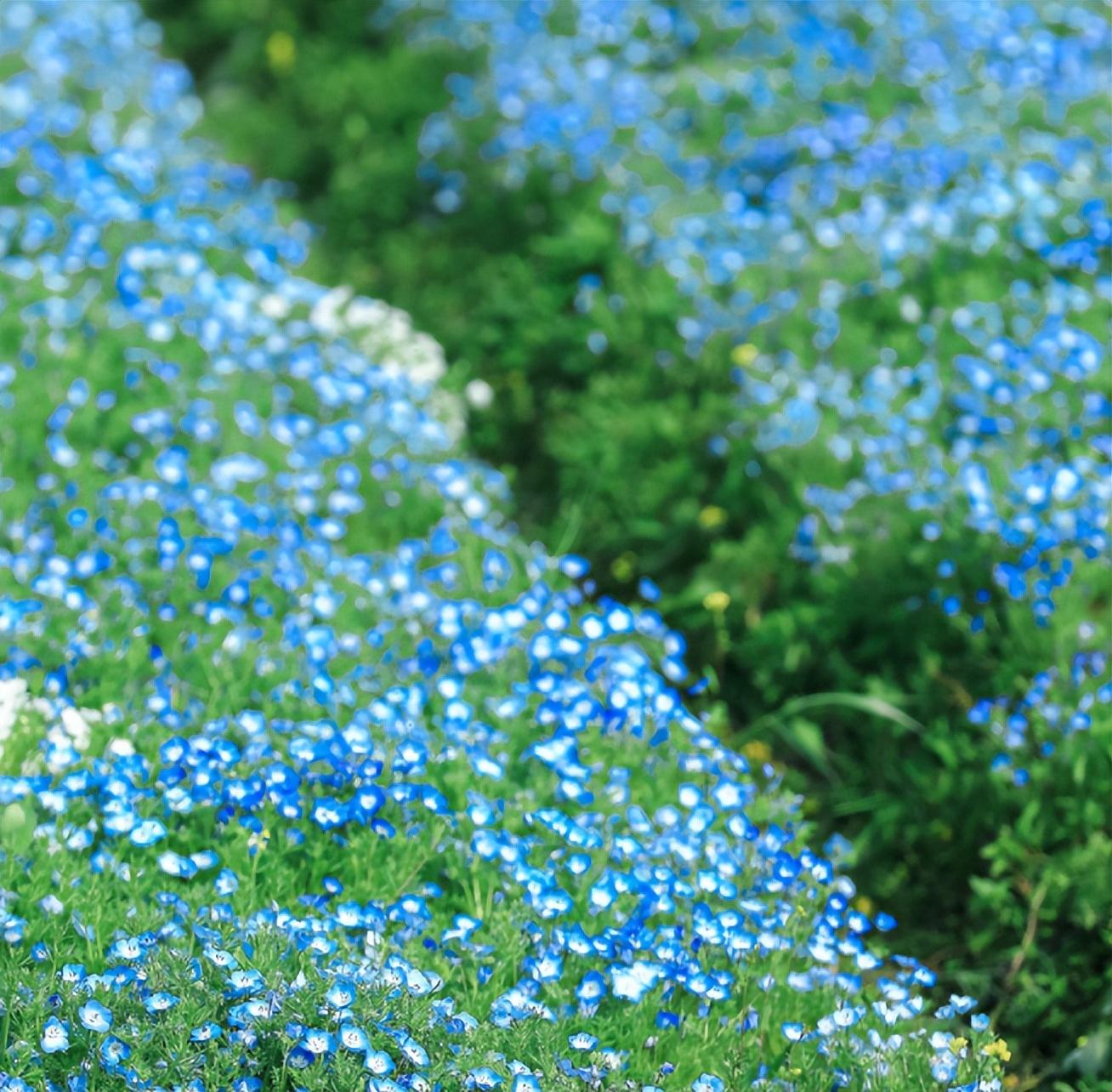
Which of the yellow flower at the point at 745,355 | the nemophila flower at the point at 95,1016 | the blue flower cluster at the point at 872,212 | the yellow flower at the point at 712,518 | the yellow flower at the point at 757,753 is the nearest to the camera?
the nemophila flower at the point at 95,1016

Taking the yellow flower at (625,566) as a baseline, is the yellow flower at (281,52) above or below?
below

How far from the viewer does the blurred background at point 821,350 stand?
4.18 metres

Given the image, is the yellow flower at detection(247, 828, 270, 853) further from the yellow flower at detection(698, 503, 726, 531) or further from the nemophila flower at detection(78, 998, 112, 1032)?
the yellow flower at detection(698, 503, 726, 531)

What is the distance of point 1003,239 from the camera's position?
5.71 meters

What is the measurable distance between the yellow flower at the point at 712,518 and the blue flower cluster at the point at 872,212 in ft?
0.71

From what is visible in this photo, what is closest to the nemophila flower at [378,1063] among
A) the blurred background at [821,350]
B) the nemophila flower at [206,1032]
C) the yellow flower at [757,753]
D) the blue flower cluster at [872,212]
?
the nemophila flower at [206,1032]

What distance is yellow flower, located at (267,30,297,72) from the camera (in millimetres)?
8273

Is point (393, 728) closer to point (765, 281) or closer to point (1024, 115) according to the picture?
point (765, 281)

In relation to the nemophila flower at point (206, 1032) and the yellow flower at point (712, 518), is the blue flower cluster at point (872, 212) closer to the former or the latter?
the yellow flower at point (712, 518)

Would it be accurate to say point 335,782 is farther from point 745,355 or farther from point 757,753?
point 745,355

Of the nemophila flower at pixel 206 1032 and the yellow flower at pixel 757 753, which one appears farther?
the yellow flower at pixel 757 753

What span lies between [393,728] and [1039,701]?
1.90 meters

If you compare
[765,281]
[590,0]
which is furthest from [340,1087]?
[590,0]

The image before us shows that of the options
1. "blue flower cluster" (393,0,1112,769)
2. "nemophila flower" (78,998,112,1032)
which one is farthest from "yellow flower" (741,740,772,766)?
"nemophila flower" (78,998,112,1032)
